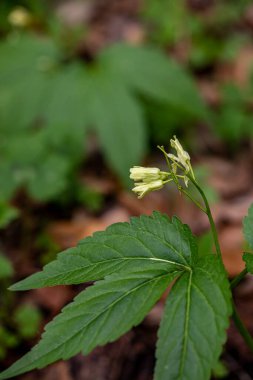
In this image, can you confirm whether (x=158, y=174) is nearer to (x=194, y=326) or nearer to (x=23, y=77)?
(x=194, y=326)

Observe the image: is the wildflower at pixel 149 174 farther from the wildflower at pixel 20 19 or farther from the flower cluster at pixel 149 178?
the wildflower at pixel 20 19

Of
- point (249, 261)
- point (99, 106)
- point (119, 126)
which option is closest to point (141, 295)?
point (249, 261)

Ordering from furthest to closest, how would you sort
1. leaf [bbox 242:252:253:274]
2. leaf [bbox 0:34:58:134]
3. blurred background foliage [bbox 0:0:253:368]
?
1. leaf [bbox 0:34:58:134]
2. blurred background foliage [bbox 0:0:253:368]
3. leaf [bbox 242:252:253:274]

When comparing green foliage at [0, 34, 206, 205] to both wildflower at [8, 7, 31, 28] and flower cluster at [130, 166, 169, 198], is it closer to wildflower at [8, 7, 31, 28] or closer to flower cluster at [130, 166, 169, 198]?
wildflower at [8, 7, 31, 28]

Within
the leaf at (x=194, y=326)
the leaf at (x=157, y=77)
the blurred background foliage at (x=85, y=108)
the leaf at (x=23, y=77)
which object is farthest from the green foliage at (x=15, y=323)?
the leaf at (x=157, y=77)

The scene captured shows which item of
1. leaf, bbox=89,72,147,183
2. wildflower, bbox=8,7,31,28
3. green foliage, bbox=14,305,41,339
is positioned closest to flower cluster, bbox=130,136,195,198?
green foliage, bbox=14,305,41,339

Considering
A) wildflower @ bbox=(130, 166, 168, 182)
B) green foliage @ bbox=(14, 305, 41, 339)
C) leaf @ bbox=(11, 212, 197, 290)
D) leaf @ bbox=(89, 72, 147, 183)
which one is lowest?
leaf @ bbox=(11, 212, 197, 290)
